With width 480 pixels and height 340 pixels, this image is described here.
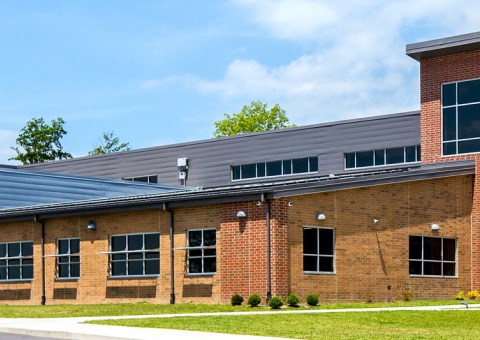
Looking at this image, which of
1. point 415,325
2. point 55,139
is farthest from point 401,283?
point 55,139

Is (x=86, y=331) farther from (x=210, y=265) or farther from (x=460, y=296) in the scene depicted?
(x=460, y=296)

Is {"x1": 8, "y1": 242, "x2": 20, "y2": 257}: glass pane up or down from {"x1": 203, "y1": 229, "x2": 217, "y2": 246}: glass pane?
down

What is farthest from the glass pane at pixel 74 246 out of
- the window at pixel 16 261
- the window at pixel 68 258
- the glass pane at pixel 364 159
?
the glass pane at pixel 364 159

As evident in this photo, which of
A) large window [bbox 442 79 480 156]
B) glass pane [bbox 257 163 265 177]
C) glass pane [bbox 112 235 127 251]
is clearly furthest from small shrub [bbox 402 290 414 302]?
glass pane [bbox 257 163 265 177]

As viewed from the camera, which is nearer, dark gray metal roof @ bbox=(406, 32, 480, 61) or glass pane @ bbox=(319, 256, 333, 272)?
glass pane @ bbox=(319, 256, 333, 272)

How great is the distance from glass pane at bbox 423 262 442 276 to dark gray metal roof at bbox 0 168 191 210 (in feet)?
65.7

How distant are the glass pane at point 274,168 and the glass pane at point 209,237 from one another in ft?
65.9

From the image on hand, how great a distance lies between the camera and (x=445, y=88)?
37.4 m

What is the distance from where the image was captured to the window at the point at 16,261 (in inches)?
1458

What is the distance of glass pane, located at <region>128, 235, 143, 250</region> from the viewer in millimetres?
33250

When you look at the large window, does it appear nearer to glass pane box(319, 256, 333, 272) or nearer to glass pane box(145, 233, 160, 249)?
glass pane box(319, 256, 333, 272)

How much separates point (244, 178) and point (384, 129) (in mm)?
9613

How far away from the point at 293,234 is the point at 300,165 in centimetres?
2073

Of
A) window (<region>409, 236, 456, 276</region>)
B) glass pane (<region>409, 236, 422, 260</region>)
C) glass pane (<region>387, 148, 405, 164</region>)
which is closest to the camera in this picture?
glass pane (<region>409, 236, 422, 260</region>)
